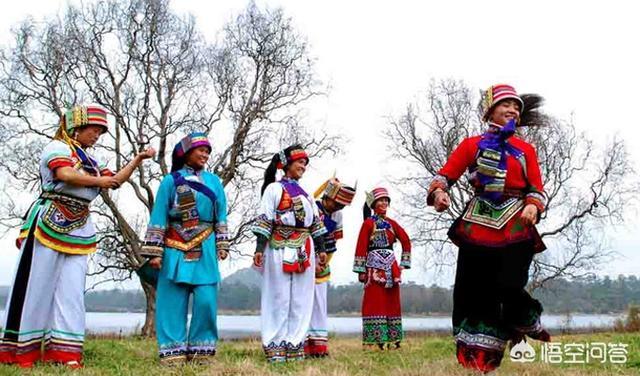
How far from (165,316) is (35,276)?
3.34 feet

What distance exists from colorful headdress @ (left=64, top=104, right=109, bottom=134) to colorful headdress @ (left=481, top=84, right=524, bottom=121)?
2965mm

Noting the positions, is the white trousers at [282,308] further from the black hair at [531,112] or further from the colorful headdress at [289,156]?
the black hair at [531,112]

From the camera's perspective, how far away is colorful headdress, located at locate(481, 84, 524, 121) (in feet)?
15.5

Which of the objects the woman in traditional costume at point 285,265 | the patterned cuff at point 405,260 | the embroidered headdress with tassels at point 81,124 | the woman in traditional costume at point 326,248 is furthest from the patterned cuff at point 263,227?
the patterned cuff at point 405,260

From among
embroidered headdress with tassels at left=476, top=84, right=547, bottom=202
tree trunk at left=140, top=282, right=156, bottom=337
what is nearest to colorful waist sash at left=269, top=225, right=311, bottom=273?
embroidered headdress with tassels at left=476, top=84, right=547, bottom=202

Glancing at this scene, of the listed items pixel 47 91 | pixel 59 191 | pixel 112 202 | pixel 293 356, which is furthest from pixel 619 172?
pixel 59 191

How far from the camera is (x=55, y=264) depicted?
5.18 metres

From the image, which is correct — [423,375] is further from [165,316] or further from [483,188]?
[165,316]

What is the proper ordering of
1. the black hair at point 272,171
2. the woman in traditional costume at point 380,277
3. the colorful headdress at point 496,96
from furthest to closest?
1. the woman in traditional costume at point 380,277
2. the black hair at point 272,171
3. the colorful headdress at point 496,96

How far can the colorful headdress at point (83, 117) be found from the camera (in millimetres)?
5352

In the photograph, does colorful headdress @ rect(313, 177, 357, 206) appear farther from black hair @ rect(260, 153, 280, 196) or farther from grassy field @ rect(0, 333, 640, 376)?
grassy field @ rect(0, 333, 640, 376)

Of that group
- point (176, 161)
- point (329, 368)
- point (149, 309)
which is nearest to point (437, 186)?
point (329, 368)

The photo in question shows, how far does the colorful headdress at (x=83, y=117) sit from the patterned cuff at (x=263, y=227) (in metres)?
1.53

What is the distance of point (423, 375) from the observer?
Answer: 13.4 ft
